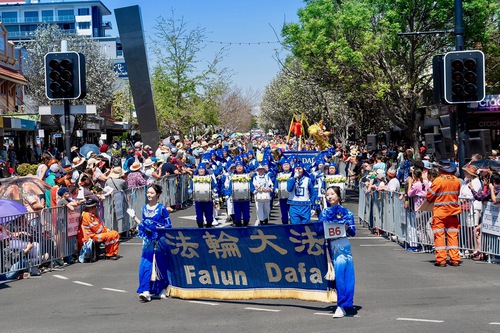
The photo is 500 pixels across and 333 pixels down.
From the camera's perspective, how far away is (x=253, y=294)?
10.2m

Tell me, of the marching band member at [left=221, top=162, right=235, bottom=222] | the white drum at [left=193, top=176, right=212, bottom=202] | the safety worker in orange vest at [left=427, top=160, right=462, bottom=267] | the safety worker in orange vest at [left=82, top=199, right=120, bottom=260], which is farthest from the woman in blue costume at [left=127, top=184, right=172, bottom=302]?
the marching band member at [left=221, top=162, right=235, bottom=222]

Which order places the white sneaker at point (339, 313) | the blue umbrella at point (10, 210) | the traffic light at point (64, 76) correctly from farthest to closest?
1. the traffic light at point (64, 76)
2. the blue umbrella at point (10, 210)
3. the white sneaker at point (339, 313)

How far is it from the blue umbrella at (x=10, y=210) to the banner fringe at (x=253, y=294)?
3.46 meters

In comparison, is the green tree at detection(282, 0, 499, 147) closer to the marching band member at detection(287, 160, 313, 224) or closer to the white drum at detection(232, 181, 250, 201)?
the white drum at detection(232, 181, 250, 201)

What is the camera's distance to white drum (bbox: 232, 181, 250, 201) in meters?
19.6

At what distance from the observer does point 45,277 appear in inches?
515

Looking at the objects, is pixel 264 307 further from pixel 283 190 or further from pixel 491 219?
pixel 283 190

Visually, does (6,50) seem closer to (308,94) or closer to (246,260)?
(308,94)

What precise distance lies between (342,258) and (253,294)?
4.77ft

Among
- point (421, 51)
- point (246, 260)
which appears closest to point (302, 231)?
point (246, 260)

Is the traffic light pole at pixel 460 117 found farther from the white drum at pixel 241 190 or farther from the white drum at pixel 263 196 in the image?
the white drum at pixel 241 190

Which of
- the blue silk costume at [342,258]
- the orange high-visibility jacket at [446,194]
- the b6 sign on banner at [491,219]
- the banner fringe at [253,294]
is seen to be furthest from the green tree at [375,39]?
the blue silk costume at [342,258]

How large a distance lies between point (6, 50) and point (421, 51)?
29.8m

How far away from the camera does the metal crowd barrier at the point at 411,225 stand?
1439cm
